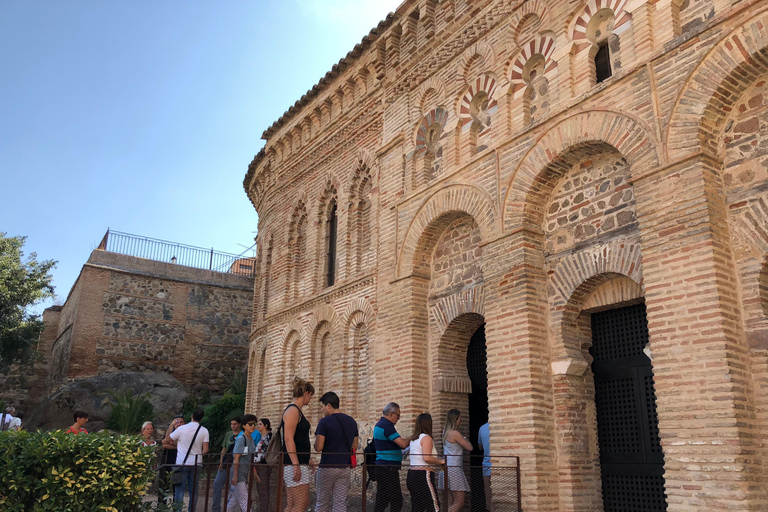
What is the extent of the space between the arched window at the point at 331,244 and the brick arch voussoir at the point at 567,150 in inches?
230

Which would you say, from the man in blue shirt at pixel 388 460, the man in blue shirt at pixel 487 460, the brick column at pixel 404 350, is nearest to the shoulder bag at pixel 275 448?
the man in blue shirt at pixel 388 460

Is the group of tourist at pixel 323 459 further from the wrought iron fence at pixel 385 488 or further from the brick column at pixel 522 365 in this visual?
the brick column at pixel 522 365

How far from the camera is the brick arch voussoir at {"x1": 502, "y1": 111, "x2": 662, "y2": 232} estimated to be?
A: 6.81 metres

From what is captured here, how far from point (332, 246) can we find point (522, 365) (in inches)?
269

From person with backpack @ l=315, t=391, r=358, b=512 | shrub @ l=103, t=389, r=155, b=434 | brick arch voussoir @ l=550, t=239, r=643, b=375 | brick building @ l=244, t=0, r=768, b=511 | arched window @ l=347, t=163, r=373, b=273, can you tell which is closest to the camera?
brick building @ l=244, t=0, r=768, b=511

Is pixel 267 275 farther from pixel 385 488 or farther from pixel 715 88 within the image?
pixel 715 88

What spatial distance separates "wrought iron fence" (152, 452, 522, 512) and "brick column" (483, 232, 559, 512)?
0.41 feet

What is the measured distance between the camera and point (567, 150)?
25.4ft

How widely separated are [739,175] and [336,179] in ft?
28.1

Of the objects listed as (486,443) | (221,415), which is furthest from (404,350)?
(221,415)

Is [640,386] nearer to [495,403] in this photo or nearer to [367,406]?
[495,403]

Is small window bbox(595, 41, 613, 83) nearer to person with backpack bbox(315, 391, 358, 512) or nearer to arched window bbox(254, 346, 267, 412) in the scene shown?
person with backpack bbox(315, 391, 358, 512)

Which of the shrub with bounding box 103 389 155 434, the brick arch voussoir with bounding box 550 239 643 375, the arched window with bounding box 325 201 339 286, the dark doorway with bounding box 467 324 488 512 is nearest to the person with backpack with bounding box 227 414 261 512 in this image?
the dark doorway with bounding box 467 324 488 512

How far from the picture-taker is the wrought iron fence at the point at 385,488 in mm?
6297
